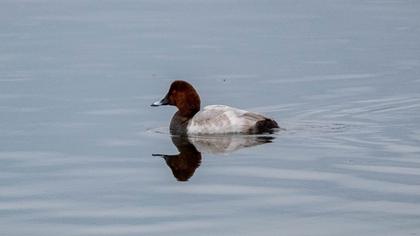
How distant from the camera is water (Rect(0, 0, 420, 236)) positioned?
9.96 m

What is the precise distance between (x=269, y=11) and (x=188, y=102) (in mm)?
14356

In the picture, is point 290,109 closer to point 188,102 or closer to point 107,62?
point 188,102

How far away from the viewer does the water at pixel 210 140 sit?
9.96 meters

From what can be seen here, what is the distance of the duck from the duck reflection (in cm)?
10

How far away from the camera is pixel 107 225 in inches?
380

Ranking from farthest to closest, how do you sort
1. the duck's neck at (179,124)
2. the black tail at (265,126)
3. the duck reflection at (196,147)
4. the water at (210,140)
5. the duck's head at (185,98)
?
the duck's head at (185,98) < the duck's neck at (179,124) < the black tail at (265,126) < the duck reflection at (196,147) < the water at (210,140)

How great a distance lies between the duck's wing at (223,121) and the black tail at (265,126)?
0.04m

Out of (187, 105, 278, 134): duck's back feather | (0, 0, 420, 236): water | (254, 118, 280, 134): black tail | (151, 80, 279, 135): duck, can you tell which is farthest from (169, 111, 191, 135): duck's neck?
(254, 118, 280, 134): black tail

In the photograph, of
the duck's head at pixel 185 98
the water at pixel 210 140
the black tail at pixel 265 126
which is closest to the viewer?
the water at pixel 210 140

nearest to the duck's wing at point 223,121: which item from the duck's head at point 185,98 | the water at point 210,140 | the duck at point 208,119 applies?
the duck at point 208,119

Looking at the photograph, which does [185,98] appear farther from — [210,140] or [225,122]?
[210,140]

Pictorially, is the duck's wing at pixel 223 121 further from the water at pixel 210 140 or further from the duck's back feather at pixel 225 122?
the water at pixel 210 140

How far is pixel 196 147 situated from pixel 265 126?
2.67 feet

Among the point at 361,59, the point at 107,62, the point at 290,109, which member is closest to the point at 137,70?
the point at 107,62
